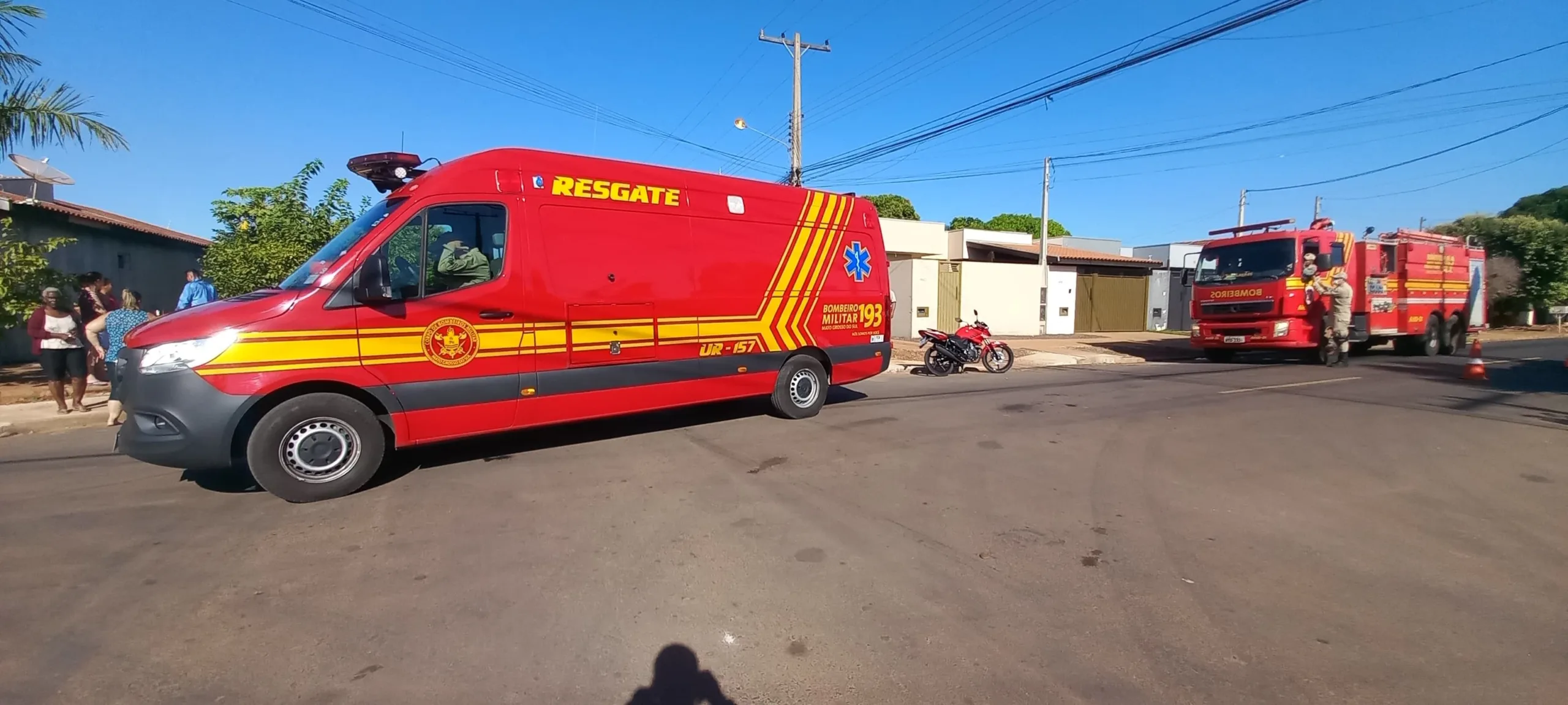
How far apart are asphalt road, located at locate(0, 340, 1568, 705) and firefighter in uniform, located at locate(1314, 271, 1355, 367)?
745 centimetres

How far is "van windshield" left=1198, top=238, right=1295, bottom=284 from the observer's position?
13820 millimetres

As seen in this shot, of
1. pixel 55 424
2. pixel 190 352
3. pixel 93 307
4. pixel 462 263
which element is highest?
pixel 462 263

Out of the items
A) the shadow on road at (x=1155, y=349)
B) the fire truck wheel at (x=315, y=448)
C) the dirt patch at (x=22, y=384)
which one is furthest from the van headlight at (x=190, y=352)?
the shadow on road at (x=1155, y=349)

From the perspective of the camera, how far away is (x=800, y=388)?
8344 millimetres

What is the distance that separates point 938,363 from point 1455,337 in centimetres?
1385

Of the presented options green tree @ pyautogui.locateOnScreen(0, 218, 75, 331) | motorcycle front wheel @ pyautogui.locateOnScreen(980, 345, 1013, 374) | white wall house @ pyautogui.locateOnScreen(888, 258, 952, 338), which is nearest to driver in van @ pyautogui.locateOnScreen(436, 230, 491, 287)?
green tree @ pyautogui.locateOnScreen(0, 218, 75, 331)

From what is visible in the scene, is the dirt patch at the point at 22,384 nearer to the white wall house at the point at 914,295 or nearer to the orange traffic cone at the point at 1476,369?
the white wall house at the point at 914,295

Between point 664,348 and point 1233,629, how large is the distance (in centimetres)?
495

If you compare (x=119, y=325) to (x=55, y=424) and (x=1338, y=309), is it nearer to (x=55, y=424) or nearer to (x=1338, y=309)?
(x=55, y=424)

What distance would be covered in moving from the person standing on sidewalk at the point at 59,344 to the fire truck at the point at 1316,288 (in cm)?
1808

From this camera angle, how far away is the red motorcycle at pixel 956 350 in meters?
13.4

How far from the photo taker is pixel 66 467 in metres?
6.36

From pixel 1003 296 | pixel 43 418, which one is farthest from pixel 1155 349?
pixel 43 418

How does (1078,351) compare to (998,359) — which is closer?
(998,359)
